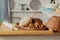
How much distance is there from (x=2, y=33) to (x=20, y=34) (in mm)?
129

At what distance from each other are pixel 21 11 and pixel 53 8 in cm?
129

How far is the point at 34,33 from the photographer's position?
1071 millimetres

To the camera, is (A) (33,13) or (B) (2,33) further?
(A) (33,13)

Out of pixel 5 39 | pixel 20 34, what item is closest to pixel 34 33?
pixel 20 34

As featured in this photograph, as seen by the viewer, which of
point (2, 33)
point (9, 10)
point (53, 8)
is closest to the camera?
point (2, 33)

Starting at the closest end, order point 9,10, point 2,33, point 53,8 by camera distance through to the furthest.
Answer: point 2,33
point 53,8
point 9,10

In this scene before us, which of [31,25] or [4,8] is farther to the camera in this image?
[4,8]

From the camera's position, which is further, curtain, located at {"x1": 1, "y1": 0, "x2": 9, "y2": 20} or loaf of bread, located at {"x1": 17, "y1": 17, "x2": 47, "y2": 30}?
curtain, located at {"x1": 1, "y1": 0, "x2": 9, "y2": 20}

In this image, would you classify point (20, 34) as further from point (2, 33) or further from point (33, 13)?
point (33, 13)

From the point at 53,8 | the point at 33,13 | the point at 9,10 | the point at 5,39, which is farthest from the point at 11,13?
the point at 5,39

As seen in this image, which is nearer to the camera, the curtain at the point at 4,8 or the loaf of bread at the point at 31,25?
the loaf of bread at the point at 31,25

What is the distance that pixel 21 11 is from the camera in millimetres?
3863

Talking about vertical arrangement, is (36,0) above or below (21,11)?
Result: above

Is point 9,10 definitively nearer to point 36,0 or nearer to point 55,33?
point 36,0
